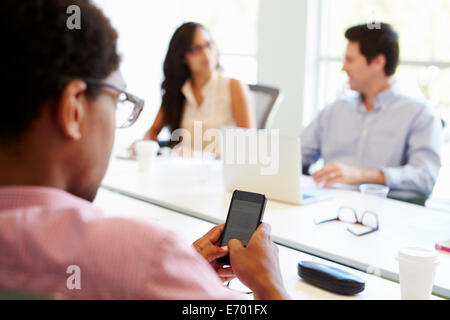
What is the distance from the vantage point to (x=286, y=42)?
4.30 metres

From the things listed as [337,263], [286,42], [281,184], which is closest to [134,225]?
[337,263]

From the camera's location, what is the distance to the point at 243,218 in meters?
1.18

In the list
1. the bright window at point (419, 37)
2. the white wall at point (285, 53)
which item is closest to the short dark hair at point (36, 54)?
the bright window at point (419, 37)

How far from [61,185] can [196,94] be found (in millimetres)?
2506

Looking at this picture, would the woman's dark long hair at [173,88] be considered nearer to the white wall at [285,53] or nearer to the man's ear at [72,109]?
the white wall at [285,53]

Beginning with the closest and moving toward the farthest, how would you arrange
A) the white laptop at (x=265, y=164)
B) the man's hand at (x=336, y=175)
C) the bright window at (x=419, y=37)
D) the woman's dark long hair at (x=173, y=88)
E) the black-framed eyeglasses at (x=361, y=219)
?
the black-framed eyeglasses at (x=361, y=219) → the white laptop at (x=265, y=164) → the man's hand at (x=336, y=175) → the woman's dark long hair at (x=173, y=88) → the bright window at (x=419, y=37)

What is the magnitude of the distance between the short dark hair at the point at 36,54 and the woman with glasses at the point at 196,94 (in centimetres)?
227

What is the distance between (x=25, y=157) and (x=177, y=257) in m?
0.24

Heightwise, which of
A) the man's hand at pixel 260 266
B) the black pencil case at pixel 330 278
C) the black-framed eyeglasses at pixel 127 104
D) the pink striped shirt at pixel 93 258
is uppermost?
the black-framed eyeglasses at pixel 127 104

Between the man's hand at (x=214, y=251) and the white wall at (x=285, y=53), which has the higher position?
the white wall at (x=285, y=53)

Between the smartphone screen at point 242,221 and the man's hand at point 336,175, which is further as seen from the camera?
the man's hand at point 336,175

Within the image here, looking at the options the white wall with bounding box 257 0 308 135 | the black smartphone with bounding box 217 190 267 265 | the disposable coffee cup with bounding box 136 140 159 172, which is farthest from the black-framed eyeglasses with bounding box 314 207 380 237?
the white wall with bounding box 257 0 308 135

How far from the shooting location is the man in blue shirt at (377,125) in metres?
2.33

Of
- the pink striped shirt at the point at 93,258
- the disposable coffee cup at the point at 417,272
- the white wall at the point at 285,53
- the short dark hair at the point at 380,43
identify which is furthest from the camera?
the white wall at the point at 285,53
